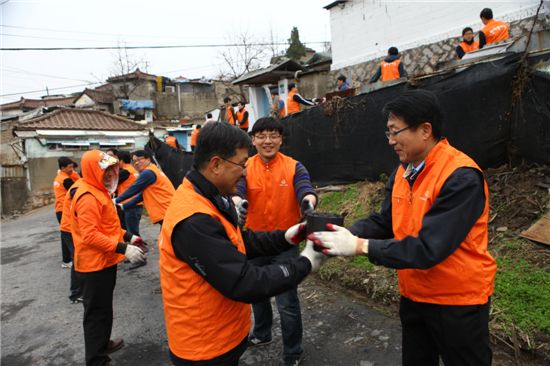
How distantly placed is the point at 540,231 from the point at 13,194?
19747mm

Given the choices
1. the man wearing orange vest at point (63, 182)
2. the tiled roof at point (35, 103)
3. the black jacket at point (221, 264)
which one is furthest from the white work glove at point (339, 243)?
the tiled roof at point (35, 103)

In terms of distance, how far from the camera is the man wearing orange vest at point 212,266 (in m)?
1.46

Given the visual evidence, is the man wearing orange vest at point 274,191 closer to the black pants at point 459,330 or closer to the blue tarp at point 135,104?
the black pants at point 459,330

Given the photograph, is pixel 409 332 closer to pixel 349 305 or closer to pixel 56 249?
pixel 349 305

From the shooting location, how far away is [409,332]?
2039 mm

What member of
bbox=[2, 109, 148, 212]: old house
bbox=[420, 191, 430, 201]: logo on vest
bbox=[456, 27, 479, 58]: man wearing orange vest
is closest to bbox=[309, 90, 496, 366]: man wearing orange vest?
bbox=[420, 191, 430, 201]: logo on vest

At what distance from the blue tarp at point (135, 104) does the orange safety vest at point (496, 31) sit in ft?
99.3

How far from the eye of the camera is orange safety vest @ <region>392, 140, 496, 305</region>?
Answer: 5.40ft

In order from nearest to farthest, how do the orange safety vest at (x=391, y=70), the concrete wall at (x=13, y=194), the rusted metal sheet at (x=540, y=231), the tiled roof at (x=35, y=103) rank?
the rusted metal sheet at (x=540, y=231) < the orange safety vest at (x=391, y=70) < the concrete wall at (x=13, y=194) < the tiled roof at (x=35, y=103)

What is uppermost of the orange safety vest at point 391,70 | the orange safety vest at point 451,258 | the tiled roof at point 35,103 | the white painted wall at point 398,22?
the tiled roof at point 35,103

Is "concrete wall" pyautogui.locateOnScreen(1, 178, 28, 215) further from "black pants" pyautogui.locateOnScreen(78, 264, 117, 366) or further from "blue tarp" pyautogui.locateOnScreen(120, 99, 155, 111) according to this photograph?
"black pants" pyautogui.locateOnScreen(78, 264, 117, 366)

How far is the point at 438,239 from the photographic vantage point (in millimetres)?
1523

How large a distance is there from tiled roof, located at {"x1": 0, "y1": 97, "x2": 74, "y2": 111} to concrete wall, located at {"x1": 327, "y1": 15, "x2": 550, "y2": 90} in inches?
1393

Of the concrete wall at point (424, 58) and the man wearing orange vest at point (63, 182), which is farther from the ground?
the concrete wall at point (424, 58)
